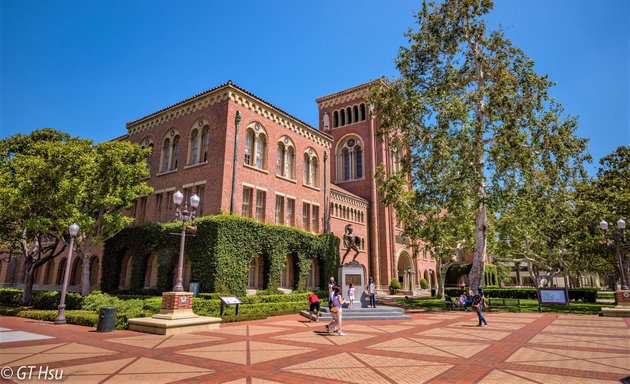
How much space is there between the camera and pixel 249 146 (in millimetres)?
24688

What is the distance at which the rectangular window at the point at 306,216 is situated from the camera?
28455mm

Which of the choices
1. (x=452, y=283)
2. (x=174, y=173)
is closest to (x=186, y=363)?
(x=174, y=173)

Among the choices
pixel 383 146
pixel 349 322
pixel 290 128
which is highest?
pixel 383 146

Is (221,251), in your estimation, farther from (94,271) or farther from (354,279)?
(94,271)

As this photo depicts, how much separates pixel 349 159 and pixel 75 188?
109 feet

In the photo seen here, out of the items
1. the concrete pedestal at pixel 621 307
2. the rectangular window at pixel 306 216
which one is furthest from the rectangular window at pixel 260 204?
the concrete pedestal at pixel 621 307

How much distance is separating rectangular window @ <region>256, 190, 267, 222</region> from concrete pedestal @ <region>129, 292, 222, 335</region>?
11.4 meters

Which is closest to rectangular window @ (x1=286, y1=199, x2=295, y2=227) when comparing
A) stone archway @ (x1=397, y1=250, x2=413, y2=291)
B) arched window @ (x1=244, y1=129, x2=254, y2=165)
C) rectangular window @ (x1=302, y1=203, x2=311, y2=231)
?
rectangular window @ (x1=302, y1=203, x2=311, y2=231)

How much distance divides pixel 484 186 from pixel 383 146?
72.4ft

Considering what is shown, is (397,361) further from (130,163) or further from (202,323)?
(130,163)

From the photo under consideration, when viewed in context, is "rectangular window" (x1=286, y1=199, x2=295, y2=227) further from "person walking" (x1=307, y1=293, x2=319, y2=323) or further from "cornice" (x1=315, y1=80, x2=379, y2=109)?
"cornice" (x1=315, y1=80, x2=379, y2=109)

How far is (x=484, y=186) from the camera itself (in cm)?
2441

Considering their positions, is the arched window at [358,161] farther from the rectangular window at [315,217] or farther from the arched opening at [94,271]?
the arched opening at [94,271]

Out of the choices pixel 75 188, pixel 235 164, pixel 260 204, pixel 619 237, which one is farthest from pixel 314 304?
pixel 619 237
